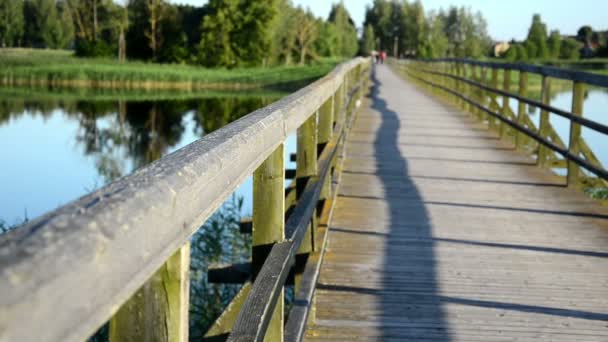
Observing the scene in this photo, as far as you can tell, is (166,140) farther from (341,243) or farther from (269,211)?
(269,211)

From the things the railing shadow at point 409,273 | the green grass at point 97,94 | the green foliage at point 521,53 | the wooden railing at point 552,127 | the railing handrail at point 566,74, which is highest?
the green foliage at point 521,53

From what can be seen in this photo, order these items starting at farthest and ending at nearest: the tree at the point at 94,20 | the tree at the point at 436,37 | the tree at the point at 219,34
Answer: the tree at the point at 436,37
the tree at the point at 94,20
the tree at the point at 219,34

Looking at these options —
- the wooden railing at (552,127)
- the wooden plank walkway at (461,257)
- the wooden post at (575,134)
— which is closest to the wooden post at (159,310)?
the wooden plank walkway at (461,257)

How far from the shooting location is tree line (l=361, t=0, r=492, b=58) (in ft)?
459

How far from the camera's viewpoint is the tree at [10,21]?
53.3 m

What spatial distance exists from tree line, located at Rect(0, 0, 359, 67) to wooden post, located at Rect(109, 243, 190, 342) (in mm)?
56117

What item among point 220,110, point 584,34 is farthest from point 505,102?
point 584,34

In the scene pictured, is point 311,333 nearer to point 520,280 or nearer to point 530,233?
point 520,280

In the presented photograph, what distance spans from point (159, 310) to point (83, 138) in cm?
2281

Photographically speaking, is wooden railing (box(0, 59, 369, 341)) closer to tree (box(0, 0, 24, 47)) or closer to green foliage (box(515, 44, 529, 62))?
tree (box(0, 0, 24, 47))

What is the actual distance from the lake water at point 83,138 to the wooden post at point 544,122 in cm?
429

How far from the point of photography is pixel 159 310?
120cm

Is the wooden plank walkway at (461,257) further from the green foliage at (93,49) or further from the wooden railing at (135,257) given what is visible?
the green foliage at (93,49)

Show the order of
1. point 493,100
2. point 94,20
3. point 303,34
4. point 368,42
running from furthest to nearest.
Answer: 1. point 368,42
2. point 303,34
3. point 94,20
4. point 493,100
